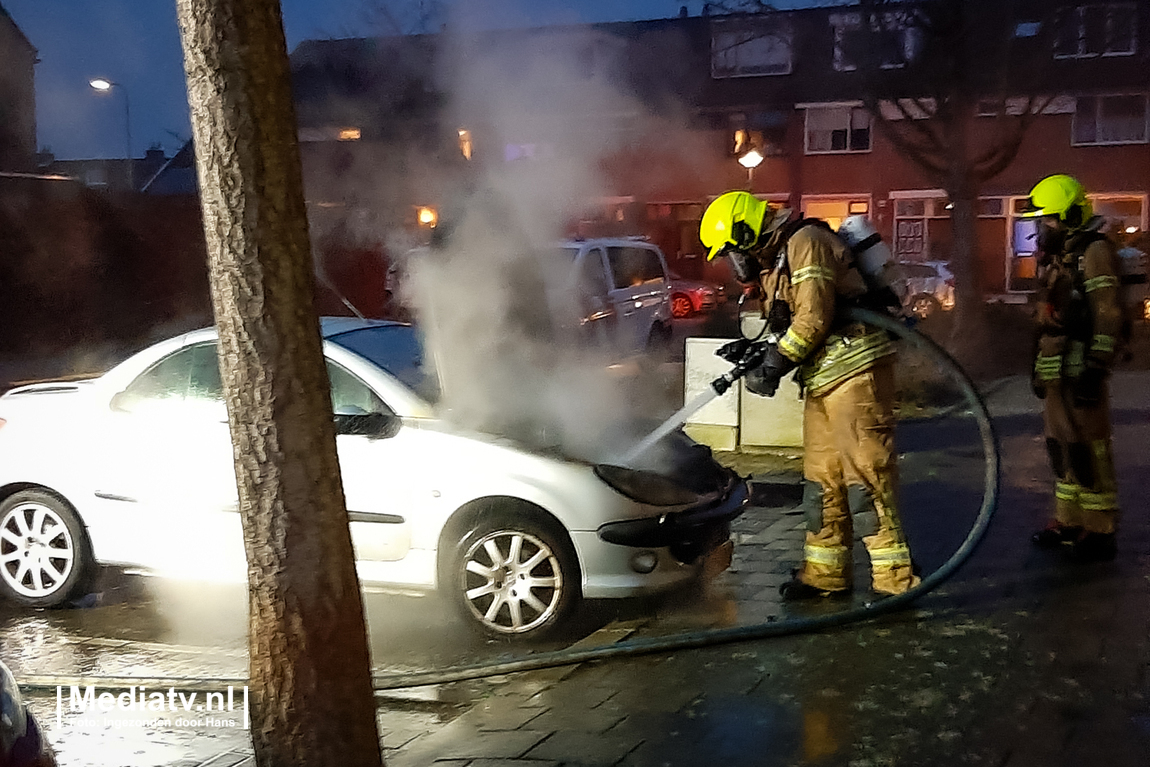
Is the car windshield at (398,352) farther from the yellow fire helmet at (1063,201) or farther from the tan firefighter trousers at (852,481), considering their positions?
the yellow fire helmet at (1063,201)

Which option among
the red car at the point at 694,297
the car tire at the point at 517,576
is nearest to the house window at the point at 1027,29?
the red car at the point at 694,297

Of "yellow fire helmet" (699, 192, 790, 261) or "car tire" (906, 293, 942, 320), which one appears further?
"car tire" (906, 293, 942, 320)

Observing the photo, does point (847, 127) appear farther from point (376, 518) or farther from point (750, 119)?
point (376, 518)

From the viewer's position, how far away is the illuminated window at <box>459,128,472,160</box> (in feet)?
28.0

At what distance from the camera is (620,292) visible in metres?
14.0

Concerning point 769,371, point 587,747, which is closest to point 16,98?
point 769,371

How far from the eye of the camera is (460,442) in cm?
555

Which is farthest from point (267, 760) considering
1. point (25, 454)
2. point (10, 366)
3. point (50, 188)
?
point (50, 188)

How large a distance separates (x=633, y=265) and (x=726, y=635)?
9.65 m

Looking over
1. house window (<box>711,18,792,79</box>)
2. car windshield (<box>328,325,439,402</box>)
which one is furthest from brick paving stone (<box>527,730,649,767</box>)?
house window (<box>711,18,792,79</box>)

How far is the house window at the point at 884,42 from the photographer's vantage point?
62.7ft

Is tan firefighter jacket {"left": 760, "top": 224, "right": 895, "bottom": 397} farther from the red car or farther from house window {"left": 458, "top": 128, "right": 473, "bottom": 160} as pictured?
the red car

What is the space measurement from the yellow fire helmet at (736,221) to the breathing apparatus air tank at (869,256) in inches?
14.3

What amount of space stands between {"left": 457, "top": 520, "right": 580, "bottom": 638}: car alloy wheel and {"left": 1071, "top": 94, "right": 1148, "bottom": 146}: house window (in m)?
31.3
